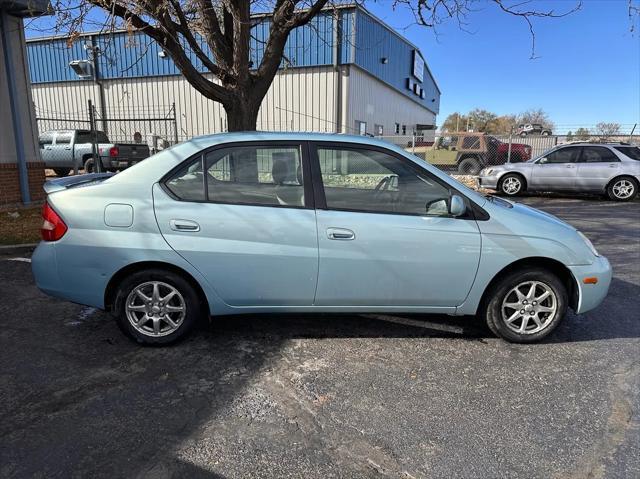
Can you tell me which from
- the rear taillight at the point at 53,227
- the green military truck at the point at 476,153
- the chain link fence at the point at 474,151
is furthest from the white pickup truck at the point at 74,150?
the rear taillight at the point at 53,227

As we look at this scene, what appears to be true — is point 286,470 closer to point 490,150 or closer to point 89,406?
point 89,406

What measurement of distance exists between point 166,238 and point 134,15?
5.29 m

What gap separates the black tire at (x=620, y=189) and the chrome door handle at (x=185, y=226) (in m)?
13.6

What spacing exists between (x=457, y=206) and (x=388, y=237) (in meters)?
0.56

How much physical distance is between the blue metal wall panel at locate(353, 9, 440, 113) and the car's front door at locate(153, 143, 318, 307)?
463 inches

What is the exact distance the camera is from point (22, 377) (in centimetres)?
327

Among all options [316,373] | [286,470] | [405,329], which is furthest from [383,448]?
[405,329]

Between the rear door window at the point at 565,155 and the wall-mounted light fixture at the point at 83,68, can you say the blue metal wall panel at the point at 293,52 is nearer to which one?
the wall-mounted light fixture at the point at 83,68

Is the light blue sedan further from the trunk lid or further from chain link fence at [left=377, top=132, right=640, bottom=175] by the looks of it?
chain link fence at [left=377, top=132, right=640, bottom=175]

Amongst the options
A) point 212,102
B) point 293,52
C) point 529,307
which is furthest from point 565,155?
point 212,102

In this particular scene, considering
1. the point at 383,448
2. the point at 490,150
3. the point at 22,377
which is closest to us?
the point at 383,448

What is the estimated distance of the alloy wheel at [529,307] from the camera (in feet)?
12.3

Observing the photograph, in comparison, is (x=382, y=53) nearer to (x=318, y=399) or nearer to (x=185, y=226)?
(x=185, y=226)

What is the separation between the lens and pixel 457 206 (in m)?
3.48
